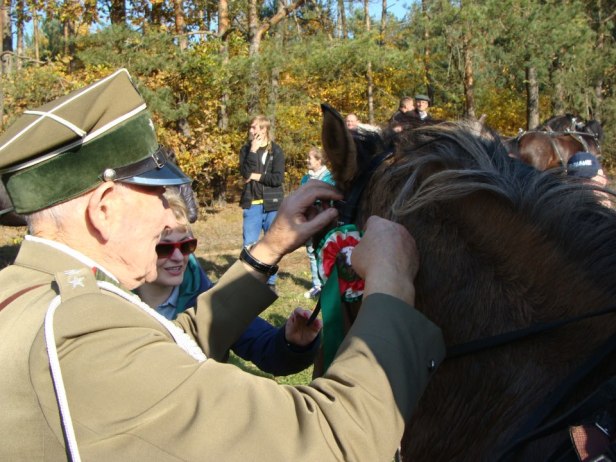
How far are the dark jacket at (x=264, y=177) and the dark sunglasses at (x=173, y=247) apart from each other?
18.1 feet

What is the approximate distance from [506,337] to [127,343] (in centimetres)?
94

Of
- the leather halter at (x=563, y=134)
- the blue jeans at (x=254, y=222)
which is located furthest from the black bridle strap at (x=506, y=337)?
the blue jeans at (x=254, y=222)

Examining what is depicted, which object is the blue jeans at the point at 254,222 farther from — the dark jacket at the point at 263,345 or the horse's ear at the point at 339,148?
the horse's ear at the point at 339,148

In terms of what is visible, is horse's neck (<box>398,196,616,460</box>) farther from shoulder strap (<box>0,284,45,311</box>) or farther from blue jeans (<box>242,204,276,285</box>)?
blue jeans (<box>242,204,276,285</box>)

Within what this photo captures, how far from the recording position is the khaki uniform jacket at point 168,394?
1190 millimetres

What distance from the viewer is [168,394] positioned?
1210 millimetres

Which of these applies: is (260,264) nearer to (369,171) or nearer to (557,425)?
(369,171)

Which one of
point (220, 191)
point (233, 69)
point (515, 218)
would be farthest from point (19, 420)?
point (220, 191)

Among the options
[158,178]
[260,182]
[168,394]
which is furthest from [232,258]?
[168,394]

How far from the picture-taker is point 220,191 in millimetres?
19906

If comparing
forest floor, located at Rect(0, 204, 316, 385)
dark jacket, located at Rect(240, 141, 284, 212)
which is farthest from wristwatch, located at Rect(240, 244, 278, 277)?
Result: dark jacket, located at Rect(240, 141, 284, 212)

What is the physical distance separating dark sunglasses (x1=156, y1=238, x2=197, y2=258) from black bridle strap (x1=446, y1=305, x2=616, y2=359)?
1.88 m

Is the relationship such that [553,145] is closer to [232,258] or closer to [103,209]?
[103,209]

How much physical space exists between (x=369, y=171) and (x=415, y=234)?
0.90 feet
